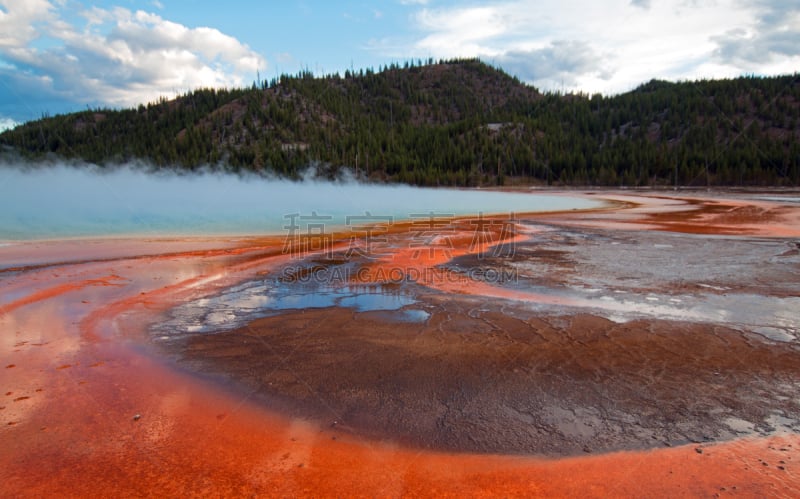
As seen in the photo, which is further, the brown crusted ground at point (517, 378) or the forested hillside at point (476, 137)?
the forested hillside at point (476, 137)

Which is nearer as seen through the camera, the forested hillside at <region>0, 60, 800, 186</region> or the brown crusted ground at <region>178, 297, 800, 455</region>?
the brown crusted ground at <region>178, 297, 800, 455</region>

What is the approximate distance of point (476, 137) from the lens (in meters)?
115

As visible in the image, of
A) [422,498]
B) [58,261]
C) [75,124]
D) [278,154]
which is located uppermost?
[75,124]

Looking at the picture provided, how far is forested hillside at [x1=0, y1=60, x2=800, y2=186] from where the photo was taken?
92.7 m

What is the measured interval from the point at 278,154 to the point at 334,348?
110 metres

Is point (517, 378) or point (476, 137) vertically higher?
point (476, 137)

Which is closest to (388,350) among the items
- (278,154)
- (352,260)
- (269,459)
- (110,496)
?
(269,459)

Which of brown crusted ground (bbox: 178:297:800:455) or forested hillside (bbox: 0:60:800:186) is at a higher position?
forested hillside (bbox: 0:60:800:186)

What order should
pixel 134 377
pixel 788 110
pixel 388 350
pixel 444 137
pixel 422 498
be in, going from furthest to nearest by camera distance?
pixel 444 137
pixel 788 110
pixel 388 350
pixel 134 377
pixel 422 498

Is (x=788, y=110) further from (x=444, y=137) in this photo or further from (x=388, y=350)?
(x=388, y=350)

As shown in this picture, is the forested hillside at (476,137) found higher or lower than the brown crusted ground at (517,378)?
higher

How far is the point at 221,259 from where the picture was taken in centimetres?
1420

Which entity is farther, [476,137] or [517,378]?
[476,137]

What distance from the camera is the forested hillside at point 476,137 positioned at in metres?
92.7
